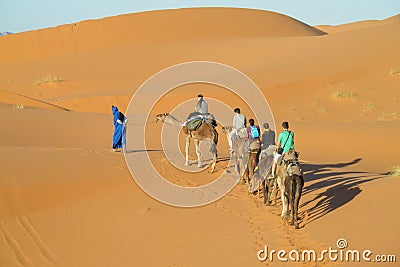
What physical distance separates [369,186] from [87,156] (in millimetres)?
7898

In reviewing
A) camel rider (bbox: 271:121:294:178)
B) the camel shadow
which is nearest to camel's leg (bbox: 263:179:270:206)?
camel rider (bbox: 271:121:294:178)

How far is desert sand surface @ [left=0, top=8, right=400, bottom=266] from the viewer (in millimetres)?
8672

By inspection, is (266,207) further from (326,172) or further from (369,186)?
(326,172)

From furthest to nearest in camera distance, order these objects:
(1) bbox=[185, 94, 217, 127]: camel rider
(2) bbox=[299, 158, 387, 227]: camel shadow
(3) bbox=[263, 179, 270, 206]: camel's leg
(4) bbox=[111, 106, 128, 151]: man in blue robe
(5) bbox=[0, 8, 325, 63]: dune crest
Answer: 1. (5) bbox=[0, 8, 325, 63]: dune crest
2. (4) bbox=[111, 106, 128, 151]: man in blue robe
3. (1) bbox=[185, 94, 217, 127]: camel rider
4. (3) bbox=[263, 179, 270, 206]: camel's leg
5. (2) bbox=[299, 158, 387, 227]: camel shadow

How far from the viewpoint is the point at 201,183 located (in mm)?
12914

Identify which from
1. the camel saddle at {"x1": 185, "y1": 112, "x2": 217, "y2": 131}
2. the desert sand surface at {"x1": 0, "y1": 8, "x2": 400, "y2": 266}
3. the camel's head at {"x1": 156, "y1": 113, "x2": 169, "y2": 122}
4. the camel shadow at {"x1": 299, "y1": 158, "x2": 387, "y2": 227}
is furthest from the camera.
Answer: the camel's head at {"x1": 156, "y1": 113, "x2": 169, "y2": 122}

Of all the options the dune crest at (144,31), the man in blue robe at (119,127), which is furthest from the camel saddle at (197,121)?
the dune crest at (144,31)

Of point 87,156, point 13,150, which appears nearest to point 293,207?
point 87,156

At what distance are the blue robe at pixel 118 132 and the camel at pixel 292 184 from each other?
269 inches

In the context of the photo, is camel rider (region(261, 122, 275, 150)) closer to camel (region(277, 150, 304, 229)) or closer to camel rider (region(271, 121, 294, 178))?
camel rider (region(271, 121, 294, 178))

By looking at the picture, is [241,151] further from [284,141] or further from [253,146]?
[284,141]

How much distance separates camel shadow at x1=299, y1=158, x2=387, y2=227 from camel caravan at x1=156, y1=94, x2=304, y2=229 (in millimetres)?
600

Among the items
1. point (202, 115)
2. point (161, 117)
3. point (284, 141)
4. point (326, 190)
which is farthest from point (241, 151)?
point (161, 117)

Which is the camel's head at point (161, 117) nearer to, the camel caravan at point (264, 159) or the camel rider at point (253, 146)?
the camel caravan at point (264, 159)
